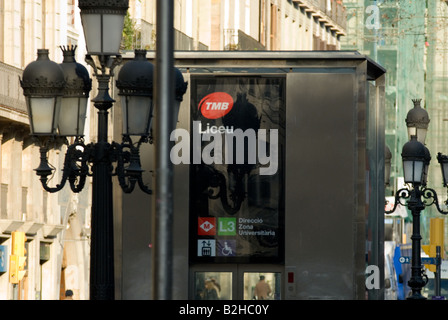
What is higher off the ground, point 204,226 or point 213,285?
point 204,226

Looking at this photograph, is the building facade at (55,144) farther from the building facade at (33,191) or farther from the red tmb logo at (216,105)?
the red tmb logo at (216,105)

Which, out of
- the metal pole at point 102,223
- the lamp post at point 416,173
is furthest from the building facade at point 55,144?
the metal pole at point 102,223

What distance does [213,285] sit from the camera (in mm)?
16859

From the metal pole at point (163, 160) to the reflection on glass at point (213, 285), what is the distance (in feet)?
25.4

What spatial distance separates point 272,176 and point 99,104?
4.48 metres

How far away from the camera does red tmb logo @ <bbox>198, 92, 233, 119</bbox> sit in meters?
16.8

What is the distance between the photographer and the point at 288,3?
61.0m

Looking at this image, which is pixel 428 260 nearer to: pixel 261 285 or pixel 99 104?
pixel 261 285

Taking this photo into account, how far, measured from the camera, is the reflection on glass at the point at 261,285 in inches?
658

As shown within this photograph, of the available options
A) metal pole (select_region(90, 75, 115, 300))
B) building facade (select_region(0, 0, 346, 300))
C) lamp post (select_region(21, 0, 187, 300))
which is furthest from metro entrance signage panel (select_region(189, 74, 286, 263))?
building facade (select_region(0, 0, 346, 300))

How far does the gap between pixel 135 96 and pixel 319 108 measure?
175 inches

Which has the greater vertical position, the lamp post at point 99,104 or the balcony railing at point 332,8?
the balcony railing at point 332,8
